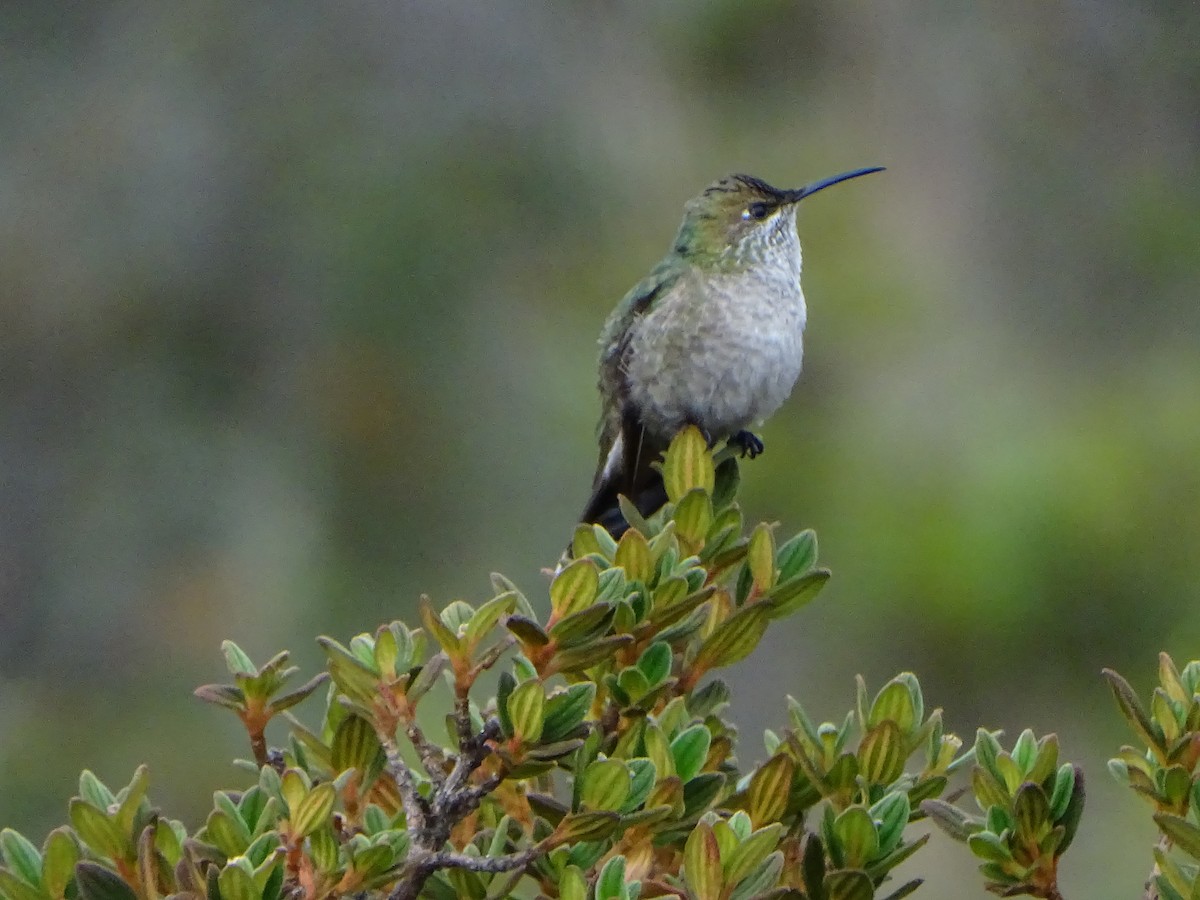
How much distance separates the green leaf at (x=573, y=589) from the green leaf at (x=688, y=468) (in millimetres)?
505

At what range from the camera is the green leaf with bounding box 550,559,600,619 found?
5.00 ft

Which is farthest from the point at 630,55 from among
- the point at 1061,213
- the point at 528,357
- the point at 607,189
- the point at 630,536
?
the point at 630,536

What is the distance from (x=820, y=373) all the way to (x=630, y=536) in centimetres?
693

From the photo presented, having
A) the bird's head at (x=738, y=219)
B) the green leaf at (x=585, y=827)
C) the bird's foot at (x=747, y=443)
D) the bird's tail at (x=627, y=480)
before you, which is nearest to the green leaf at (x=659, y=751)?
the green leaf at (x=585, y=827)

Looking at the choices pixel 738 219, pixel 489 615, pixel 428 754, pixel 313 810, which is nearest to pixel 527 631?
pixel 489 615

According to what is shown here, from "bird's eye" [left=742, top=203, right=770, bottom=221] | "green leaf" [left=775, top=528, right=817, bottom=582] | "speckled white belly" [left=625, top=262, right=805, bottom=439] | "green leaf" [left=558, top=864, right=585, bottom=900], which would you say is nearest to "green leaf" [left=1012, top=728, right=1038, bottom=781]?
"green leaf" [left=775, top=528, right=817, bottom=582]

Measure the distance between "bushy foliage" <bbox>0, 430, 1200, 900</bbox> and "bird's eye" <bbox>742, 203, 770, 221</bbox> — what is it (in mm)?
2583

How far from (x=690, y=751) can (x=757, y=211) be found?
9.56 ft

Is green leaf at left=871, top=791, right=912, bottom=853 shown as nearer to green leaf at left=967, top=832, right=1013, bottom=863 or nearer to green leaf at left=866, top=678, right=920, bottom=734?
green leaf at left=967, top=832, right=1013, bottom=863

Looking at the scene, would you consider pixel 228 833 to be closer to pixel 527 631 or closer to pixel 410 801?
pixel 410 801

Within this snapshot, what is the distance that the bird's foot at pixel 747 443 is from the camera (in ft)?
13.4

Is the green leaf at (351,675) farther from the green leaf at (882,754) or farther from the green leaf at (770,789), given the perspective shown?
the green leaf at (882,754)

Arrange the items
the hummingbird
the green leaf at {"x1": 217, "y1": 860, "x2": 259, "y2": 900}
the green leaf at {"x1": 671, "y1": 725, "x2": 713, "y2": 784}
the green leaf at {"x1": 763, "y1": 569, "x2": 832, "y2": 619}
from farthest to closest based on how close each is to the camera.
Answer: the hummingbird → the green leaf at {"x1": 763, "y1": 569, "x2": 832, "y2": 619} → the green leaf at {"x1": 671, "y1": 725, "x2": 713, "y2": 784} → the green leaf at {"x1": 217, "y1": 860, "x2": 259, "y2": 900}

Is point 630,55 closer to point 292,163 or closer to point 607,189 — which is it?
point 607,189
